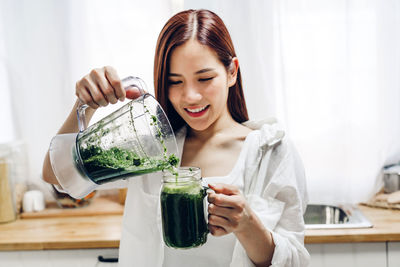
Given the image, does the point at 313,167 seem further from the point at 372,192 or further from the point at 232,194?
the point at 232,194

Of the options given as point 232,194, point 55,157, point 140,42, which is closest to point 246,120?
point 232,194

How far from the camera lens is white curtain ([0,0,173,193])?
1.84m

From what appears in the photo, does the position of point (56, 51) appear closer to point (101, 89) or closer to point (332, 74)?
point (101, 89)

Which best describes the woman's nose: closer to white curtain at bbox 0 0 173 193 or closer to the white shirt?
the white shirt

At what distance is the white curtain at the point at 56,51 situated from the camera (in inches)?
72.3

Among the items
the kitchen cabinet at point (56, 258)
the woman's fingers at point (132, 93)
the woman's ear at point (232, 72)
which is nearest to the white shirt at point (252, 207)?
the woman's ear at point (232, 72)

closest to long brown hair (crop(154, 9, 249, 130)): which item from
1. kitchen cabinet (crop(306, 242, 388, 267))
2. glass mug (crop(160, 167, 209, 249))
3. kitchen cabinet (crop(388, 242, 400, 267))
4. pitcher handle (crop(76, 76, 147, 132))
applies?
pitcher handle (crop(76, 76, 147, 132))

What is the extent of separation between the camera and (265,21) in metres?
1.75

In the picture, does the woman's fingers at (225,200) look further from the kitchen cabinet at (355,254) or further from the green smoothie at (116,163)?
the kitchen cabinet at (355,254)

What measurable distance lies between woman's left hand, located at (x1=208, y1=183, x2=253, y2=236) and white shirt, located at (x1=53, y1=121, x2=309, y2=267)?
0.61 ft

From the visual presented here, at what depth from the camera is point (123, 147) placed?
0.82 m

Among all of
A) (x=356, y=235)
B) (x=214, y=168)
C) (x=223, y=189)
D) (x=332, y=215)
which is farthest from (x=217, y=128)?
(x=332, y=215)

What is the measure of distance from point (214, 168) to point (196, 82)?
26 centimetres

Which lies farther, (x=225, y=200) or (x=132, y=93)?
(x=132, y=93)
